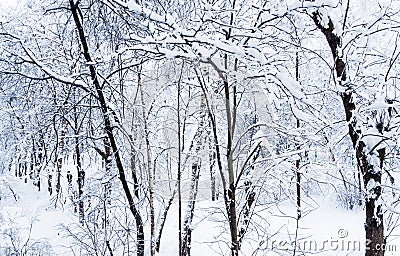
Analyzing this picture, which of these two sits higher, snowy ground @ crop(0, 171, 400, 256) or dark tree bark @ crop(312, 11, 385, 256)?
dark tree bark @ crop(312, 11, 385, 256)

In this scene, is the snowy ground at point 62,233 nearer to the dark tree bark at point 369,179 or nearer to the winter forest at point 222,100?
the dark tree bark at point 369,179

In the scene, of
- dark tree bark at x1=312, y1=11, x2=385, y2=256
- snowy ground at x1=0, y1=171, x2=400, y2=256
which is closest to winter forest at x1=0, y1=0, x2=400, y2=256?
dark tree bark at x1=312, y1=11, x2=385, y2=256

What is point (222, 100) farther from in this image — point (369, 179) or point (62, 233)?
point (62, 233)

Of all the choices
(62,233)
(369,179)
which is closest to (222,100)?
(369,179)

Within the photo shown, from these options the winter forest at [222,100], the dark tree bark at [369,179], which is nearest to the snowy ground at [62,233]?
the dark tree bark at [369,179]

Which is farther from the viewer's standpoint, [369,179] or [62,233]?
[62,233]

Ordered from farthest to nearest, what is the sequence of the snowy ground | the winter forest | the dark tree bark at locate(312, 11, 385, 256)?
1. the snowy ground
2. the dark tree bark at locate(312, 11, 385, 256)
3. the winter forest

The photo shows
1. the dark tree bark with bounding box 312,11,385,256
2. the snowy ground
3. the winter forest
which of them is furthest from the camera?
the snowy ground

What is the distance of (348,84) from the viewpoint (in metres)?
3.50

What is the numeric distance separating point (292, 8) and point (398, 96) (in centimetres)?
145

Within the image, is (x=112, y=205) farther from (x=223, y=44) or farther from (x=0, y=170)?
(x=0, y=170)

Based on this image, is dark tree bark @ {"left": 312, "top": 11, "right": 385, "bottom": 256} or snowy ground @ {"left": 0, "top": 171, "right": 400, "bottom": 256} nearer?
dark tree bark @ {"left": 312, "top": 11, "right": 385, "bottom": 256}

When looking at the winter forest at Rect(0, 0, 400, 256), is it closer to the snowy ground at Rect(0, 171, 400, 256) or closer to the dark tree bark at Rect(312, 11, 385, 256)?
the dark tree bark at Rect(312, 11, 385, 256)

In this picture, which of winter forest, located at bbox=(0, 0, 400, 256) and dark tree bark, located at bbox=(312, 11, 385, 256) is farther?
dark tree bark, located at bbox=(312, 11, 385, 256)
